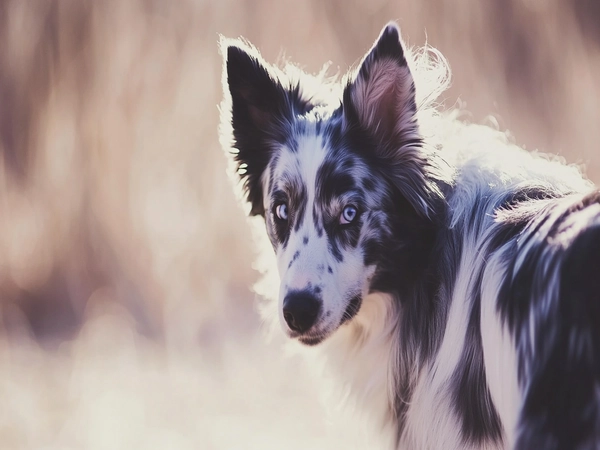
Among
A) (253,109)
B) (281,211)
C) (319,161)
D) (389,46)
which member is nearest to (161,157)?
(253,109)

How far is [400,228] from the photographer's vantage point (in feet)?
8.95

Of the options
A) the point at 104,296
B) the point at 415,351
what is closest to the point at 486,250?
the point at 415,351

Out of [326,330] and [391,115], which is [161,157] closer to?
[391,115]

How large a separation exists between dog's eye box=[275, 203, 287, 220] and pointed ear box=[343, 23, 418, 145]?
43cm

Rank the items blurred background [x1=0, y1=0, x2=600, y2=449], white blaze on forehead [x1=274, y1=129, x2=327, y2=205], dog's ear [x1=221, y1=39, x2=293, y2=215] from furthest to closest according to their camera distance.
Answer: blurred background [x1=0, y1=0, x2=600, y2=449] → dog's ear [x1=221, y1=39, x2=293, y2=215] → white blaze on forehead [x1=274, y1=129, x2=327, y2=205]

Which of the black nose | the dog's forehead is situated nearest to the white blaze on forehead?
the dog's forehead

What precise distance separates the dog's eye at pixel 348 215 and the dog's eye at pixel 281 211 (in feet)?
0.87

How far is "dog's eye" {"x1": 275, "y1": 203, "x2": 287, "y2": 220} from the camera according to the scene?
9.24 ft

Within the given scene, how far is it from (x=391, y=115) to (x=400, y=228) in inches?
18.2

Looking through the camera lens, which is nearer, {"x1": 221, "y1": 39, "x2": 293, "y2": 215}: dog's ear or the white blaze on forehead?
the white blaze on forehead

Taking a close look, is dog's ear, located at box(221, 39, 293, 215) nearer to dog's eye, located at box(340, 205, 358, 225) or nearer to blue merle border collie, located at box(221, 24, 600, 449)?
blue merle border collie, located at box(221, 24, 600, 449)

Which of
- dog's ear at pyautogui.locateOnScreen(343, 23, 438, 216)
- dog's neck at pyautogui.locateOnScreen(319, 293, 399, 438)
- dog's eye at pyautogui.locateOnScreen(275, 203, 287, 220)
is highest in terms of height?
dog's ear at pyautogui.locateOnScreen(343, 23, 438, 216)

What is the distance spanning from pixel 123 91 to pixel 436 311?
156 inches

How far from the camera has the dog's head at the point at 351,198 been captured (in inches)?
101
